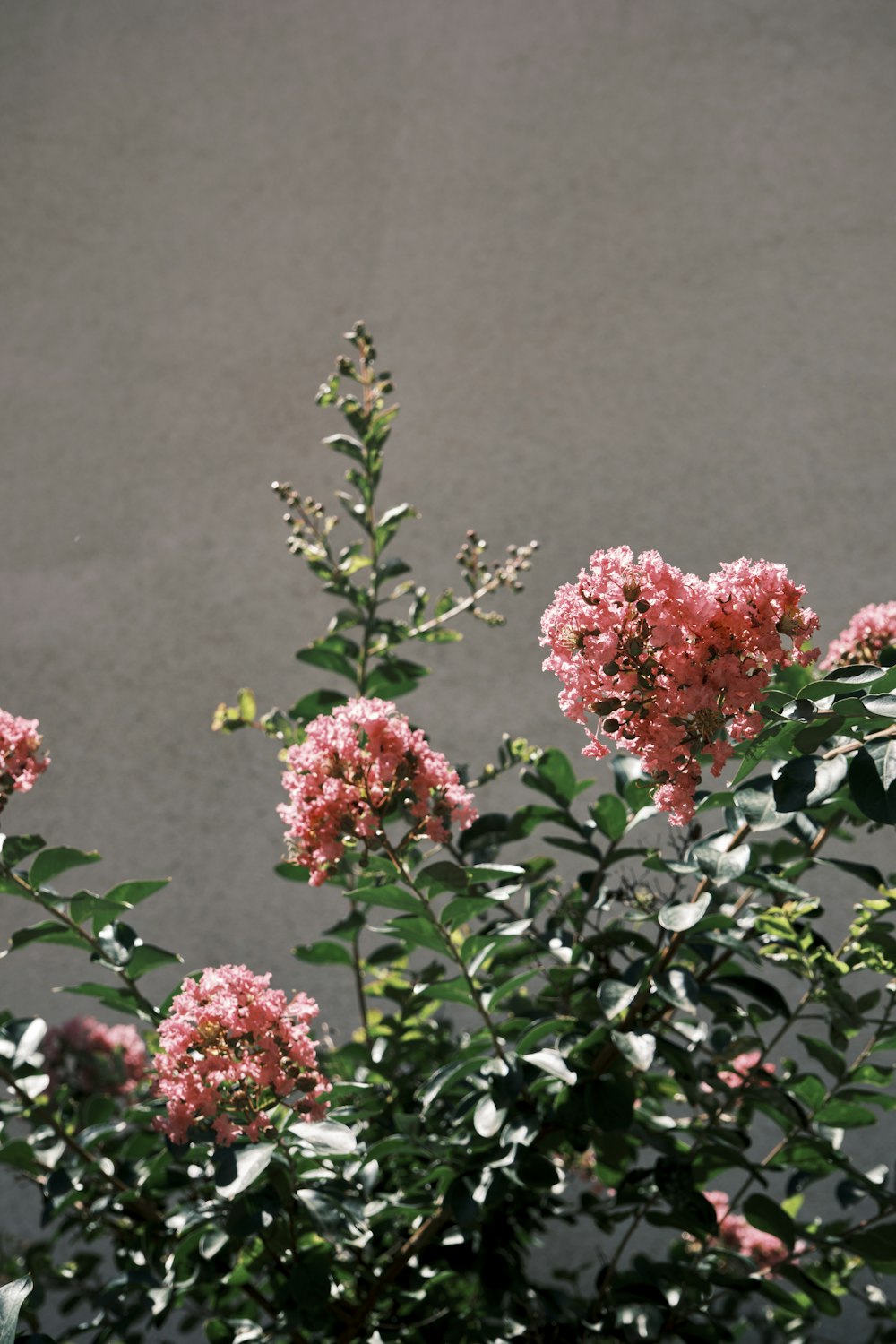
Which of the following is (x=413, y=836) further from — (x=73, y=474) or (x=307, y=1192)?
(x=73, y=474)

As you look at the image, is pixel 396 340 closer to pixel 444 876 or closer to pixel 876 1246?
pixel 444 876

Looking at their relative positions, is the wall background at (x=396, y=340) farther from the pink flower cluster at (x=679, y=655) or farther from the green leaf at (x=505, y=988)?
the pink flower cluster at (x=679, y=655)

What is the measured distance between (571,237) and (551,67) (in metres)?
0.51

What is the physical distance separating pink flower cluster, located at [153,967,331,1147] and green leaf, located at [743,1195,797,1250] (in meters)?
0.53

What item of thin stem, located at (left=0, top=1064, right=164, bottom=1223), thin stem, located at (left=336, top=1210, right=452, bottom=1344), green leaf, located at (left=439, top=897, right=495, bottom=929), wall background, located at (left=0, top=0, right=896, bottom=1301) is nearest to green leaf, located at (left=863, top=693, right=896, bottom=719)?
green leaf, located at (left=439, top=897, right=495, bottom=929)

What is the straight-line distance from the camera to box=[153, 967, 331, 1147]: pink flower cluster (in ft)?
3.72

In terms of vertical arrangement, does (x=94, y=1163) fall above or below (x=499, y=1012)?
below

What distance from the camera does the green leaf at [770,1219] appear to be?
1355mm

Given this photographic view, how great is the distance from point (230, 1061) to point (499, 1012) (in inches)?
17.6

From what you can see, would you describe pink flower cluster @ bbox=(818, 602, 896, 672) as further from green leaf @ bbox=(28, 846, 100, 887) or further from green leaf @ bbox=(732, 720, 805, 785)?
green leaf @ bbox=(28, 846, 100, 887)

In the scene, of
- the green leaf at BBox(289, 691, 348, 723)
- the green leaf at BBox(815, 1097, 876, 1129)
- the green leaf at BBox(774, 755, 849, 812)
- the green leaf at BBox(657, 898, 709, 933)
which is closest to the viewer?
the green leaf at BBox(774, 755, 849, 812)

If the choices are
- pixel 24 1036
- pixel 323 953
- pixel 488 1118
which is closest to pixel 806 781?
pixel 488 1118

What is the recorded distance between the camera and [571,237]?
3.29m

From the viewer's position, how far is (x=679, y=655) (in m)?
0.96
